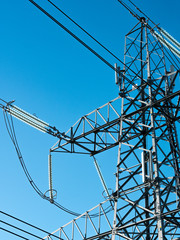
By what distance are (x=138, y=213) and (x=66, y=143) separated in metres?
5.68

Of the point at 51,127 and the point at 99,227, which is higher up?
the point at 51,127

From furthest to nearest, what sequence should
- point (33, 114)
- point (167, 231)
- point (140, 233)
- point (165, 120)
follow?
point (33, 114), point (165, 120), point (167, 231), point (140, 233)

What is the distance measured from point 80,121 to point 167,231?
6.63 meters

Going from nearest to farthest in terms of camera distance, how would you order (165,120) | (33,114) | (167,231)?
(167,231) < (165,120) < (33,114)

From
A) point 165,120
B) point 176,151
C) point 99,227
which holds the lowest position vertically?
point 99,227

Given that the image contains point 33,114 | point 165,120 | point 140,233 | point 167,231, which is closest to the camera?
point 140,233

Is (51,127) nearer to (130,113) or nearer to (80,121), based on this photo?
(80,121)

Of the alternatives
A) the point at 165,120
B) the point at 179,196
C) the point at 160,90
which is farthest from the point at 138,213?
the point at 160,90

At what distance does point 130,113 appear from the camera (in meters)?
17.2

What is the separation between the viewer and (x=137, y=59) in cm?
1883

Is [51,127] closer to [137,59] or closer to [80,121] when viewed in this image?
[80,121]

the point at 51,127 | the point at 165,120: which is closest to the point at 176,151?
the point at 165,120

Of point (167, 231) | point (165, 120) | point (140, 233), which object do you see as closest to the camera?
point (140, 233)

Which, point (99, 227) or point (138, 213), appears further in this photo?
point (99, 227)
